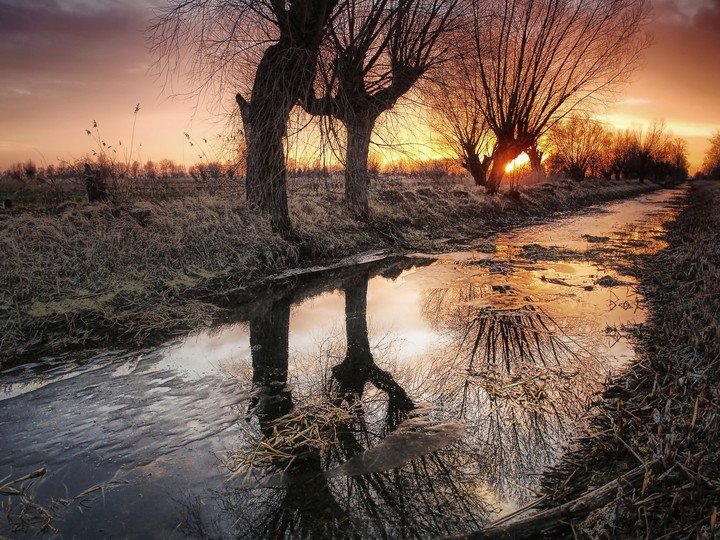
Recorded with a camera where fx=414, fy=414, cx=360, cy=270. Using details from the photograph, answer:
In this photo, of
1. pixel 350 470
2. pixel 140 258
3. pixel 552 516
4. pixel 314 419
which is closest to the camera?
pixel 552 516

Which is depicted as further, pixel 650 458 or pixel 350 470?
pixel 350 470

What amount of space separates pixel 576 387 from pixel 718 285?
2.74 meters

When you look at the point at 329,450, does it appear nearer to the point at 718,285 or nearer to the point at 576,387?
the point at 576,387

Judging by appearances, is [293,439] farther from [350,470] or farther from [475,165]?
[475,165]

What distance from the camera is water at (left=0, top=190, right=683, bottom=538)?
2.29 m

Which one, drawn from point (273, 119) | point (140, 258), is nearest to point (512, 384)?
point (140, 258)

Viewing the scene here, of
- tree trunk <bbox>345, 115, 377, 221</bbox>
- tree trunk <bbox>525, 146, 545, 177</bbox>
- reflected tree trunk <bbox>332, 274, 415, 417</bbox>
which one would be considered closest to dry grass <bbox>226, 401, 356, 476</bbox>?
reflected tree trunk <bbox>332, 274, 415, 417</bbox>

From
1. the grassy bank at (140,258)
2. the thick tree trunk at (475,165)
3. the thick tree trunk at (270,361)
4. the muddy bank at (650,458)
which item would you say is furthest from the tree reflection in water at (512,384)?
the thick tree trunk at (475,165)

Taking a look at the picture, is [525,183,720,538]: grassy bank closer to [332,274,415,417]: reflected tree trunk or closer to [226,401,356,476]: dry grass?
[332,274,415,417]: reflected tree trunk

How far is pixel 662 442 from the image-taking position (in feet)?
7.77

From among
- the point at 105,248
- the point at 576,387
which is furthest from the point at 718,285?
the point at 105,248

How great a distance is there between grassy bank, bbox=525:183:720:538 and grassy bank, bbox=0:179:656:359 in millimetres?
4401

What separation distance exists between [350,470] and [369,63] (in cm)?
787

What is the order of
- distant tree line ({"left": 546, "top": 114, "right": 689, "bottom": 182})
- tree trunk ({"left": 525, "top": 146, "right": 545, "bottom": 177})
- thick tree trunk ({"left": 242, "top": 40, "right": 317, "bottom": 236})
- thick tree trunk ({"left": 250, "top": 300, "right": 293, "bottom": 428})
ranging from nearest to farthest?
thick tree trunk ({"left": 250, "top": 300, "right": 293, "bottom": 428}), thick tree trunk ({"left": 242, "top": 40, "right": 317, "bottom": 236}), tree trunk ({"left": 525, "top": 146, "right": 545, "bottom": 177}), distant tree line ({"left": 546, "top": 114, "right": 689, "bottom": 182})
